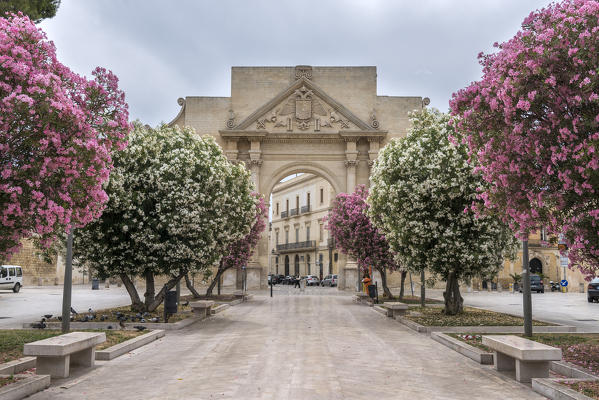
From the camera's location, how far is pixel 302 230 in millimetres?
67562

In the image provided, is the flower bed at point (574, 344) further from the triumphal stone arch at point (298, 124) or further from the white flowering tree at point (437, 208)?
the triumphal stone arch at point (298, 124)

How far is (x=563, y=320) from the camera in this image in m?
16.1

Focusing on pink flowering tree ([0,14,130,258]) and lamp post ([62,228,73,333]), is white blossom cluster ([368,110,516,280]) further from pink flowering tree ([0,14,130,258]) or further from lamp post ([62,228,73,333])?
pink flowering tree ([0,14,130,258])

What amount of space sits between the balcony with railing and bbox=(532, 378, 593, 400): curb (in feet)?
186

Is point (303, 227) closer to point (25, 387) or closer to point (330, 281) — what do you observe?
point (330, 281)

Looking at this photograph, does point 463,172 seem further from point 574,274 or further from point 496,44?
point 574,274

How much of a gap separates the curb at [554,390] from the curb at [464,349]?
5.83 feet

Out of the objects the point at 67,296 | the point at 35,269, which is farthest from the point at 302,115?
the point at 67,296

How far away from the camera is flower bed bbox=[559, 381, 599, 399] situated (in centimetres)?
614

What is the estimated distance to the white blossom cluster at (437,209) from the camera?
46.7 ft

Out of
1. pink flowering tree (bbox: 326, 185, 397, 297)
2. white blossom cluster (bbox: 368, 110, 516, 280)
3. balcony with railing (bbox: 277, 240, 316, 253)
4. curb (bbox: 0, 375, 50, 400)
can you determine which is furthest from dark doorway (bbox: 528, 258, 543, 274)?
curb (bbox: 0, 375, 50, 400)

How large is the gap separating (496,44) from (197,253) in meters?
9.64

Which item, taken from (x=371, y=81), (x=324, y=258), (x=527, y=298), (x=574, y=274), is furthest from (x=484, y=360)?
(x=324, y=258)

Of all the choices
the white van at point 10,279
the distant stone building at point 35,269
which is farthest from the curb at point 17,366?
the distant stone building at point 35,269
